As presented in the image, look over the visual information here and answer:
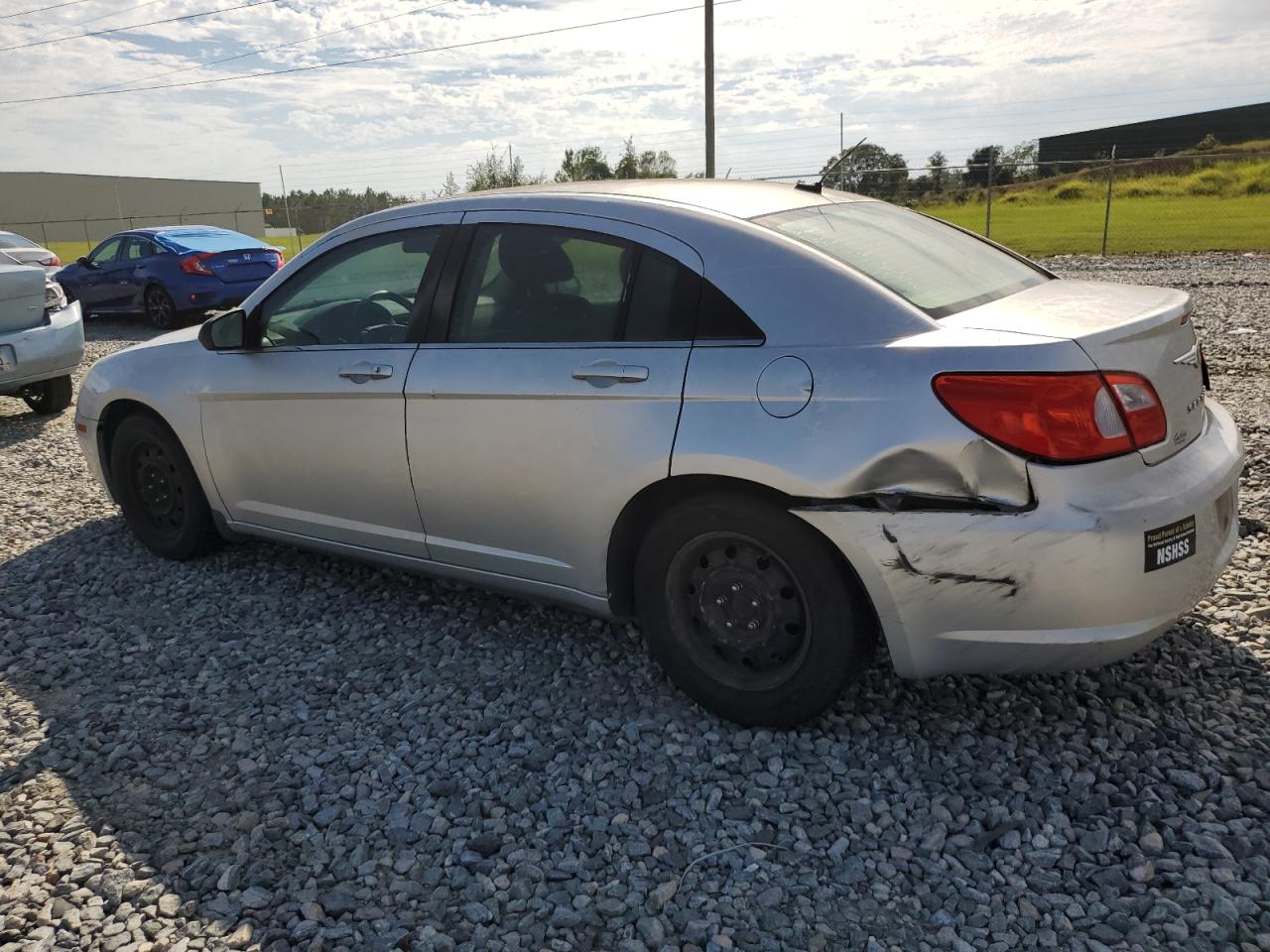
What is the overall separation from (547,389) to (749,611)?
994mm

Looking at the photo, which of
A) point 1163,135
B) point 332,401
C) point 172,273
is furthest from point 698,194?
point 1163,135

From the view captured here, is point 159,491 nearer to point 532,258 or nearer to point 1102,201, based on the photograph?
point 532,258

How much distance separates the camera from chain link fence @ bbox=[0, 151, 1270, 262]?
843 inches

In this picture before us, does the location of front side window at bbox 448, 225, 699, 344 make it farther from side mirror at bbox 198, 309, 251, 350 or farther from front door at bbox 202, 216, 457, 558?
side mirror at bbox 198, 309, 251, 350

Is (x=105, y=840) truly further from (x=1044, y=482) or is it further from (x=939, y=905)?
(x=1044, y=482)

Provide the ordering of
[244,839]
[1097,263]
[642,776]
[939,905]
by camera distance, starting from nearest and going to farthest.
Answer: [939,905] < [244,839] < [642,776] < [1097,263]

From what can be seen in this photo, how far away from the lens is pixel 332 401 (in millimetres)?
4023

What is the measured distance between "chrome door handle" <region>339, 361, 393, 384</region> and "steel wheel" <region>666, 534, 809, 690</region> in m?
1.39

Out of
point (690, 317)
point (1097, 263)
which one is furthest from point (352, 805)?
point (1097, 263)

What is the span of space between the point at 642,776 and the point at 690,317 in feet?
4.67

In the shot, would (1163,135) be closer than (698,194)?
No

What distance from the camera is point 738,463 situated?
2965 mm

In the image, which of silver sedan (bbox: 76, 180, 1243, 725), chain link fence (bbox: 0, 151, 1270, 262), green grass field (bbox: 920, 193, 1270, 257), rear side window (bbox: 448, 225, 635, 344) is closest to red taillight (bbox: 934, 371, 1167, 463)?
silver sedan (bbox: 76, 180, 1243, 725)

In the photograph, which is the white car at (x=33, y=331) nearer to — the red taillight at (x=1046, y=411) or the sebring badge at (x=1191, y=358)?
the red taillight at (x=1046, y=411)
